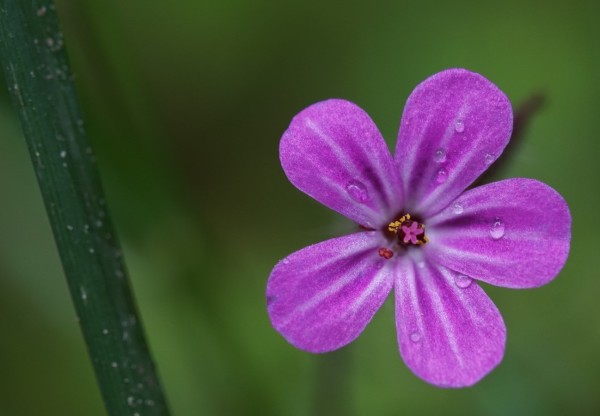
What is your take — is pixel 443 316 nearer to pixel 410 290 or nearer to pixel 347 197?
pixel 410 290

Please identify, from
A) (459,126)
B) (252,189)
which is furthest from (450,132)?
(252,189)

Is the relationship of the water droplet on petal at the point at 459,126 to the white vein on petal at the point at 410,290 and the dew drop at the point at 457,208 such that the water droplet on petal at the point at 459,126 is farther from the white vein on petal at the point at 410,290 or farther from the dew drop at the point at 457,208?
the white vein on petal at the point at 410,290

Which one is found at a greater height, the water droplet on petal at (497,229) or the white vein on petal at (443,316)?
the water droplet on petal at (497,229)

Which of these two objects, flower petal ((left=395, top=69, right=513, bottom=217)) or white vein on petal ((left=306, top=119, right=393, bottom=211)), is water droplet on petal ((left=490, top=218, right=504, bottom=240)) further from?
white vein on petal ((left=306, top=119, right=393, bottom=211))

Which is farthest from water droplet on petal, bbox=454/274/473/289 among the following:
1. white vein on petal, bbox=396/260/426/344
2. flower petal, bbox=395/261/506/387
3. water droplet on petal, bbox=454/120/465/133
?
water droplet on petal, bbox=454/120/465/133

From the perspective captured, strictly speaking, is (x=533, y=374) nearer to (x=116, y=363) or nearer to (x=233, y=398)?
(x=233, y=398)

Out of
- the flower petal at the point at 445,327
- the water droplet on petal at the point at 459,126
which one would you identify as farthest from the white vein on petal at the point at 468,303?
the water droplet on petal at the point at 459,126
